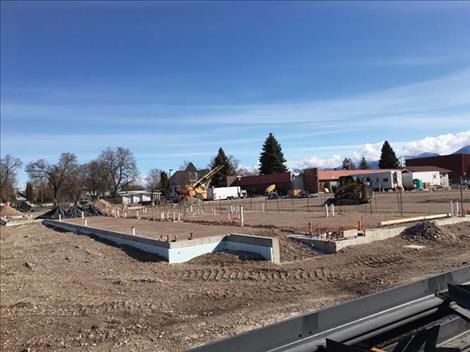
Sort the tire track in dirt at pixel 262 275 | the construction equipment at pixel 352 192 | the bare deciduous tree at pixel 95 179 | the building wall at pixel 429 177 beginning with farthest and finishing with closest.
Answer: the bare deciduous tree at pixel 95 179, the building wall at pixel 429 177, the construction equipment at pixel 352 192, the tire track in dirt at pixel 262 275

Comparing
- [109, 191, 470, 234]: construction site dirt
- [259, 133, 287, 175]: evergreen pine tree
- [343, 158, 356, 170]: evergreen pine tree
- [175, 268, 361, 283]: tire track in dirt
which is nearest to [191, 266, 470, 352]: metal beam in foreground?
[175, 268, 361, 283]: tire track in dirt

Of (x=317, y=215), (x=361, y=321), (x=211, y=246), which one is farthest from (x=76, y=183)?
(x=361, y=321)

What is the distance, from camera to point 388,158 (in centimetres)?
10694

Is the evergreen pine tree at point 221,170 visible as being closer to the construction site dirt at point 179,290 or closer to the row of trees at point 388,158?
the row of trees at point 388,158

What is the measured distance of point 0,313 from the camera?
35.6 feet

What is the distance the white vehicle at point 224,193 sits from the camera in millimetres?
83875

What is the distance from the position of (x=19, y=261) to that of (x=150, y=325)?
12832 millimetres

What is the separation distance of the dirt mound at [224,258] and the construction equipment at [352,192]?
27.8 meters

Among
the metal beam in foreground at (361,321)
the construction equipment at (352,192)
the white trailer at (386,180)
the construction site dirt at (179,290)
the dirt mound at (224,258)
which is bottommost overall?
the construction site dirt at (179,290)

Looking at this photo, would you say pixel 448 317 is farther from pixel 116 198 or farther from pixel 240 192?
pixel 116 198

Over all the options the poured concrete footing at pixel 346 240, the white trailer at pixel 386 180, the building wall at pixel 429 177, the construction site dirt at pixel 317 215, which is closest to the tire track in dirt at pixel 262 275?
the poured concrete footing at pixel 346 240

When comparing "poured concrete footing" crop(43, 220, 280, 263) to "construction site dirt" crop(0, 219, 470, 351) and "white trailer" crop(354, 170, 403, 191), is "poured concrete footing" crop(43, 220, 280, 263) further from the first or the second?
"white trailer" crop(354, 170, 403, 191)

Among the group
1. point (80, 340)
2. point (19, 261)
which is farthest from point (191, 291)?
point (19, 261)

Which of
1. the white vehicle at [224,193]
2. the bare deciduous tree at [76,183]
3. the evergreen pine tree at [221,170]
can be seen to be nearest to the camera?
the white vehicle at [224,193]
